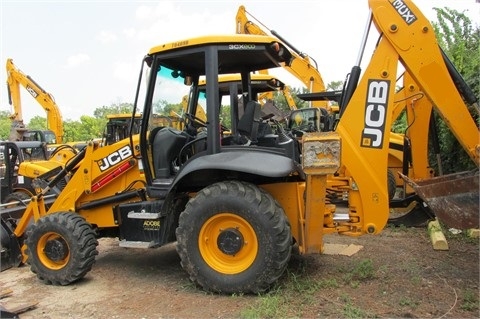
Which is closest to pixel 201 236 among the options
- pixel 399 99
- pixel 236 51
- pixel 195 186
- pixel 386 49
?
pixel 195 186

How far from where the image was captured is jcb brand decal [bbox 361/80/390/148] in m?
4.00

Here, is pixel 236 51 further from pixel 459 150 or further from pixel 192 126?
pixel 459 150

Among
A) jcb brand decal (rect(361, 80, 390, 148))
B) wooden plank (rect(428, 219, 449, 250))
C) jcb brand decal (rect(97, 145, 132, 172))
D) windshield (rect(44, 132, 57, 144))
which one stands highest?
windshield (rect(44, 132, 57, 144))

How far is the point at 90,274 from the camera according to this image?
16.7ft

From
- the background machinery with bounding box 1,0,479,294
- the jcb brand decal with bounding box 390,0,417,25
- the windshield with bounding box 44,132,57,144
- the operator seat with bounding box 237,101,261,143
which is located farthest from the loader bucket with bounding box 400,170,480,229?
the windshield with bounding box 44,132,57,144

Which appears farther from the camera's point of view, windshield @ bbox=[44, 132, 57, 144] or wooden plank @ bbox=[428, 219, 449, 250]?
windshield @ bbox=[44, 132, 57, 144]

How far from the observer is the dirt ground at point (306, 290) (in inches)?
142

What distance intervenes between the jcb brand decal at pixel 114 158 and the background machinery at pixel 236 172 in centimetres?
1

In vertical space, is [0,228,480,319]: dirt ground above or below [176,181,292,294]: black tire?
below

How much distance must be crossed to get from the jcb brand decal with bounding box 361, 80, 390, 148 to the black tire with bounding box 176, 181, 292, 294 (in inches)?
39.9

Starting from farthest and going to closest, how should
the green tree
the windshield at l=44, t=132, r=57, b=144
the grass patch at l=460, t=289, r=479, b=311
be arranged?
the windshield at l=44, t=132, r=57, b=144, the green tree, the grass patch at l=460, t=289, r=479, b=311

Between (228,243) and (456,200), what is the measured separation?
1949 millimetres

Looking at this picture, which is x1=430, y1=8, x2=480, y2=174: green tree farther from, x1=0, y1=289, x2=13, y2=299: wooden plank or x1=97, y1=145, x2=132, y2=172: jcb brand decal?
x1=0, y1=289, x2=13, y2=299: wooden plank

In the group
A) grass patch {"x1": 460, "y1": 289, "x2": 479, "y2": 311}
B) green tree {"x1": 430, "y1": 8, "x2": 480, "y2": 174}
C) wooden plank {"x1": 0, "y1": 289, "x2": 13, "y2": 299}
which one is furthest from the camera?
green tree {"x1": 430, "y1": 8, "x2": 480, "y2": 174}
